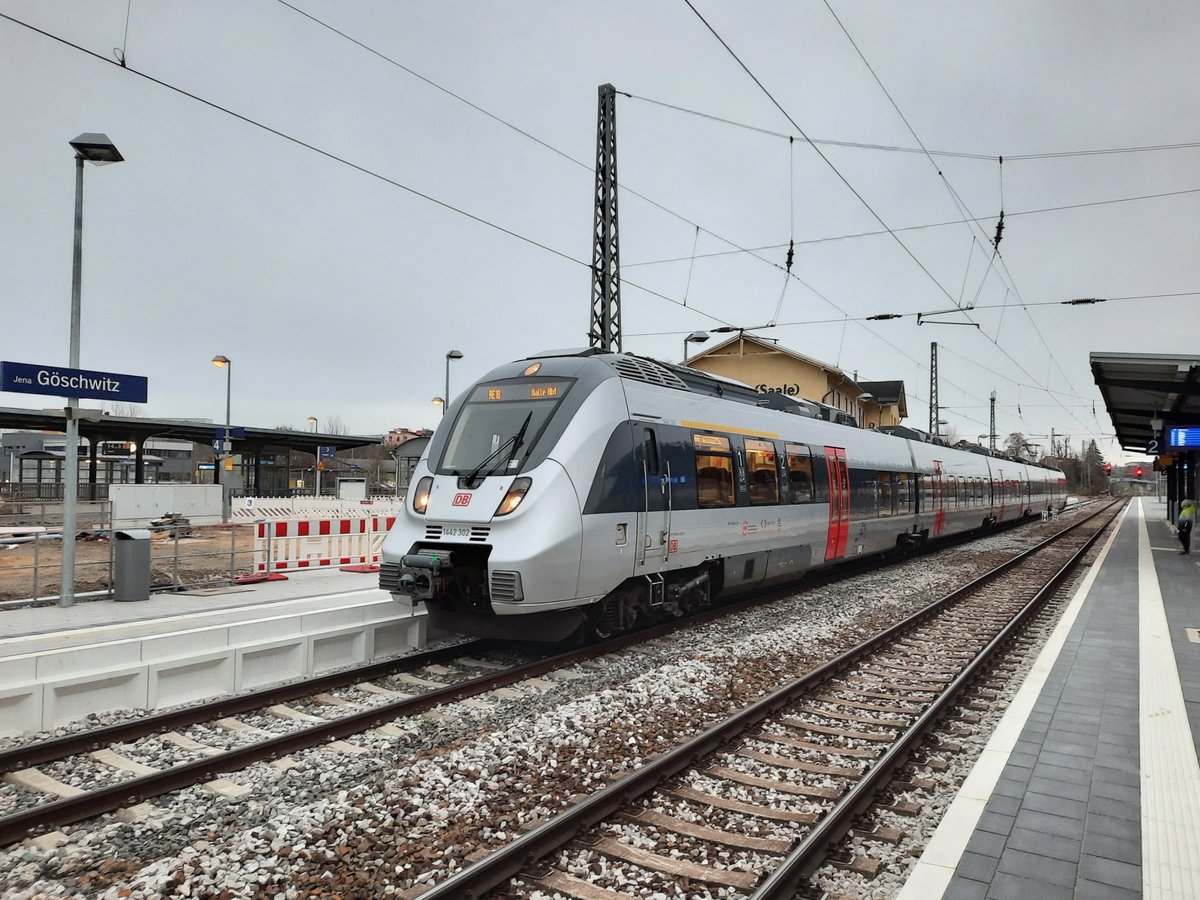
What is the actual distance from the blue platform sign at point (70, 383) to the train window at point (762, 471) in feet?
28.7

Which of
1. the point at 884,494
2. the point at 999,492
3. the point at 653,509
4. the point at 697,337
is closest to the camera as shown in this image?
the point at 653,509

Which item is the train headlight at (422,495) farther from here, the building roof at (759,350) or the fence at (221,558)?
the building roof at (759,350)

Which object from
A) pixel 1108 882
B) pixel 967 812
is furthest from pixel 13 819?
pixel 1108 882

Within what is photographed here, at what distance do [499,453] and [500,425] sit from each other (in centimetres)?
43

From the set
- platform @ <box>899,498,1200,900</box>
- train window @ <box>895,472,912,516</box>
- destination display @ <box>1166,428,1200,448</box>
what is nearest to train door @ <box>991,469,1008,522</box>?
destination display @ <box>1166,428,1200,448</box>

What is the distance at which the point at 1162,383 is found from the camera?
59.2 ft

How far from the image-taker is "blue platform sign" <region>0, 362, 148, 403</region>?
972 centimetres

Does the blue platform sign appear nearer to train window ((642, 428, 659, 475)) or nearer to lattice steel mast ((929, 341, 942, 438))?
train window ((642, 428, 659, 475))

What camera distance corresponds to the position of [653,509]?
29.3ft

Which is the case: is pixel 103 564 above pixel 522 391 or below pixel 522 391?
below

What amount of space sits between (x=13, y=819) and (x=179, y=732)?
1.84 m

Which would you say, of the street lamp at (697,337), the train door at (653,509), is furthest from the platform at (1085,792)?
the street lamp at (697,337)

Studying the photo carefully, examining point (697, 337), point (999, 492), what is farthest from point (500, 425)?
point (999, 492)

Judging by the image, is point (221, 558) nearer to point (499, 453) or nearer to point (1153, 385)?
point (499, 453)
